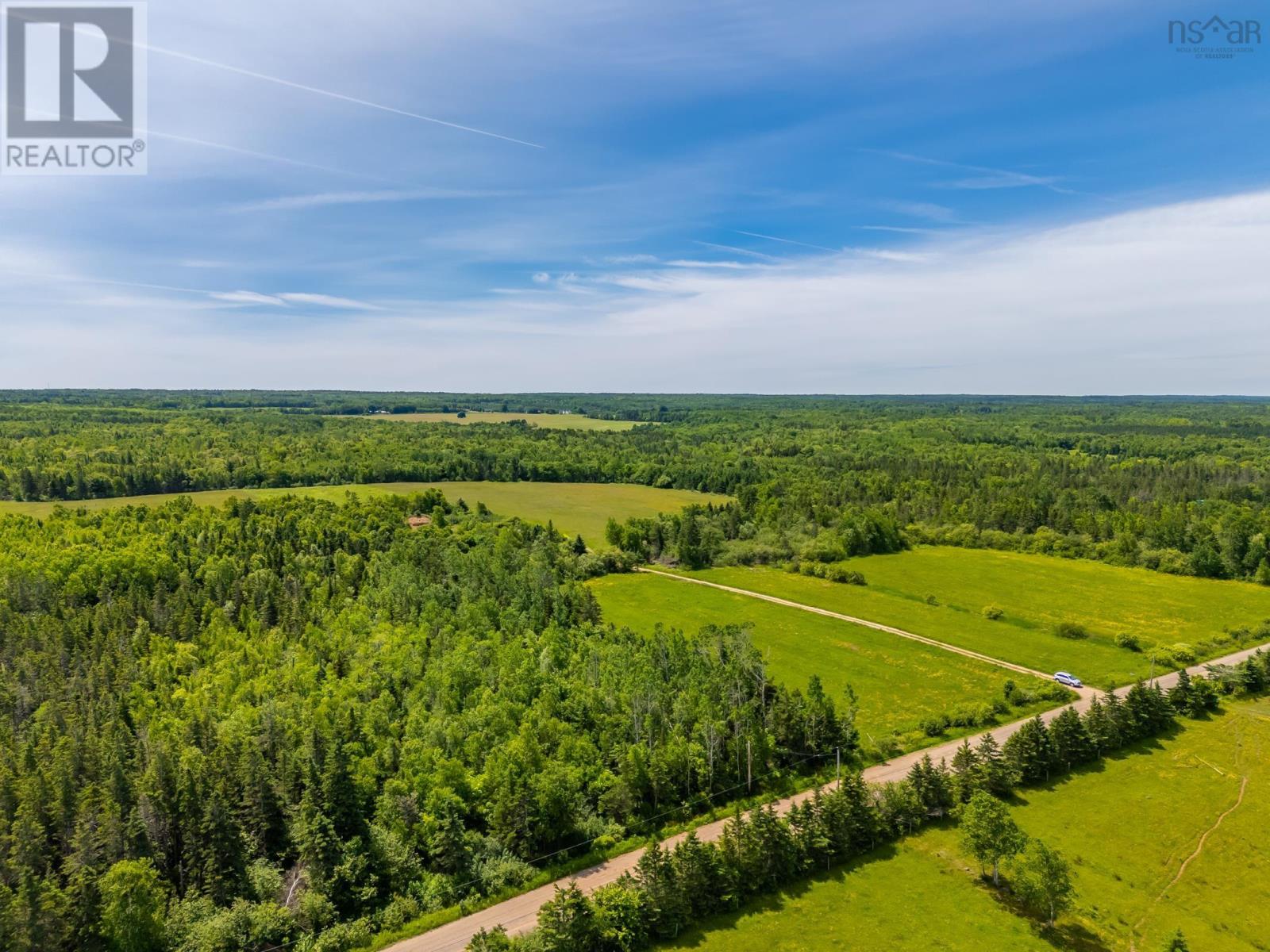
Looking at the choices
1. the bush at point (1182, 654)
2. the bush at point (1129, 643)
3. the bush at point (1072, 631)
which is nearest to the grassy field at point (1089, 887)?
the bush at point (1182, 654)

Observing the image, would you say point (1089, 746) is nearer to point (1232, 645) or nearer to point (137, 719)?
point (1232, 645)

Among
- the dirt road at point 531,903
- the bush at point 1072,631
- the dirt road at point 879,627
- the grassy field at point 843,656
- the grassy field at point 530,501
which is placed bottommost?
the dirt road at point 531,903

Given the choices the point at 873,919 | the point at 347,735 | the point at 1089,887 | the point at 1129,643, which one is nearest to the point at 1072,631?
the point at 1129,643

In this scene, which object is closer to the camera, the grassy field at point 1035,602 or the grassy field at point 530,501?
the grassy field at point 1035,602

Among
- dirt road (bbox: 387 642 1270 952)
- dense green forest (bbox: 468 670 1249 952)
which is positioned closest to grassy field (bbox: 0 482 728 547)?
dirt road (bbox: 387 642 1270 952)

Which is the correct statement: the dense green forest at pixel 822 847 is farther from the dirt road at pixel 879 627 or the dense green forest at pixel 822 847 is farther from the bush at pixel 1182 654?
the bush at pixel 1182 654

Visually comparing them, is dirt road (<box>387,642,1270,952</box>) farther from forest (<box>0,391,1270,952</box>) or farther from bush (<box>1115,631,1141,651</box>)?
bush (<box>1115,631,1141,651</box>)

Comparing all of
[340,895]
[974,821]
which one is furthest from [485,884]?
[974,821]
